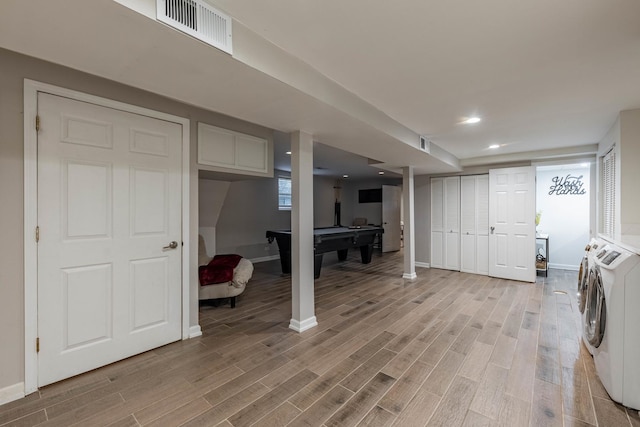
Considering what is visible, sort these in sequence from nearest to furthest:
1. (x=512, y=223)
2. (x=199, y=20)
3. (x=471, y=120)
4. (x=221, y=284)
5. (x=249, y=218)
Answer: (x=199, y=20) → (x=471, y=120) → (x=221, y=284) → (x=512, y=223) → (x=249, y=218)

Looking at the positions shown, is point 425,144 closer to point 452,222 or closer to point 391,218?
point 452,222

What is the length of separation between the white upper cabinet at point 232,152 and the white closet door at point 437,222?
4.20 m

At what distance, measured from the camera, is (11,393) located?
1.76 metres

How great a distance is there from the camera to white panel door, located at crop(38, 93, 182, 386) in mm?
1927

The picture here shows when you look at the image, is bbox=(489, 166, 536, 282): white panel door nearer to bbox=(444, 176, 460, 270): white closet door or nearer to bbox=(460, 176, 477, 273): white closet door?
bbox=(460, 176, 477, 273): white closet door

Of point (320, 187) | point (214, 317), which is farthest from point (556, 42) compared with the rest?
point (320, 187)

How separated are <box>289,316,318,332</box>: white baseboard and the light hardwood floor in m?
0.07

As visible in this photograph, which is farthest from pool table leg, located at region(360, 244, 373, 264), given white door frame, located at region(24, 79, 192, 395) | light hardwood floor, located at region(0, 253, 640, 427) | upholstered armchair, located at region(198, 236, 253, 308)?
white door frame, located at region(24, 79, 192, 395)

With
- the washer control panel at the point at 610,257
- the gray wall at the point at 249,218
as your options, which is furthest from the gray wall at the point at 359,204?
the washer control panel at the point at 610,257

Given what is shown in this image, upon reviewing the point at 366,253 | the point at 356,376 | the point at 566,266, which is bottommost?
the point at 356,376

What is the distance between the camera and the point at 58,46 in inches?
56.9

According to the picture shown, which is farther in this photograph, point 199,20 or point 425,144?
point 425,144

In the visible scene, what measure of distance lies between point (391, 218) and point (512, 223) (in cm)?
384

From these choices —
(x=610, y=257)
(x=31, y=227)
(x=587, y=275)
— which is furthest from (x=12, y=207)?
(x=587, y=275)
